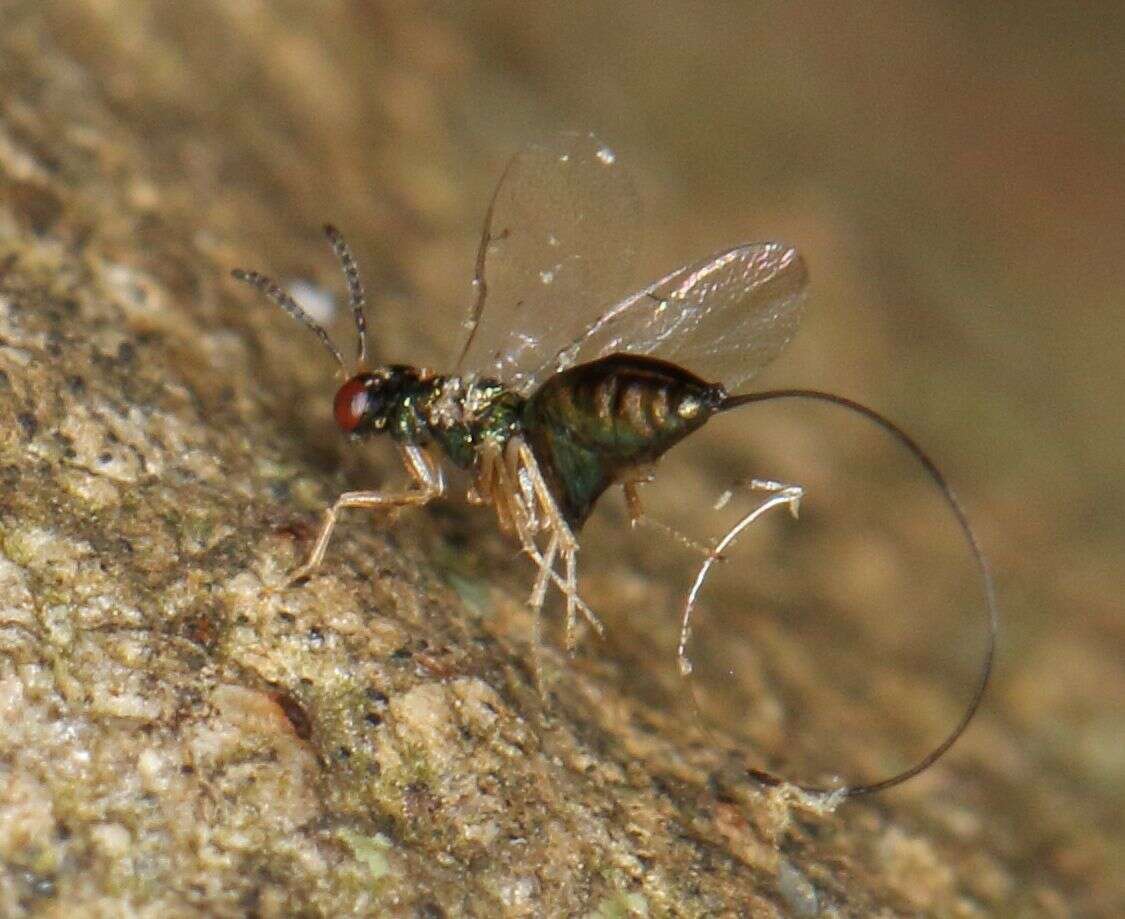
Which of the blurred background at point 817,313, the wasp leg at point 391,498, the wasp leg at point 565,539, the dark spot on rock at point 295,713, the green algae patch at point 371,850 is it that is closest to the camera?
the green algae patch at point 371,850

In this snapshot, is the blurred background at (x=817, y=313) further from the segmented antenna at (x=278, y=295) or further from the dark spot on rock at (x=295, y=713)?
the dark spot on rock at (x=295, y=713)

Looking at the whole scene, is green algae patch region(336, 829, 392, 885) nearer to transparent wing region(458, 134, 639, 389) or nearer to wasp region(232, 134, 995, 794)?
wasp region(232, 134, 995, 794)

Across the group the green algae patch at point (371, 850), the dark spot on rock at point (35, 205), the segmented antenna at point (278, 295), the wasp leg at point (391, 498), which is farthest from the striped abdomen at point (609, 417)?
the dark spot on rock at point (35, 205)

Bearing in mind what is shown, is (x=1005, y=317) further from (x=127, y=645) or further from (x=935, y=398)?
(x=127, y=645)

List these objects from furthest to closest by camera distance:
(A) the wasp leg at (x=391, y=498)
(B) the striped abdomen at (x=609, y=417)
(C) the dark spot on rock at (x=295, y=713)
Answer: (B) the striped abdomen at (x=609, y=417) < (A) the wasp leg at (x=391, y=498) < (C) the dark spot on rock at (x=295, y=713)

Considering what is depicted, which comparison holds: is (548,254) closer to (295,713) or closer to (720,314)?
(720,314)

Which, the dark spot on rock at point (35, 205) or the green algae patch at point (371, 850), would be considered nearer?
the green algae patch at point (371, 850)

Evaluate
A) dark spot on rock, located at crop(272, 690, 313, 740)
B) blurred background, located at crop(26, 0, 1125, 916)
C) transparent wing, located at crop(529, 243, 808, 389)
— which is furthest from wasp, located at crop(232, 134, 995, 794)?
dark spot on rock, located at crop(272, 690, 313, 740)
